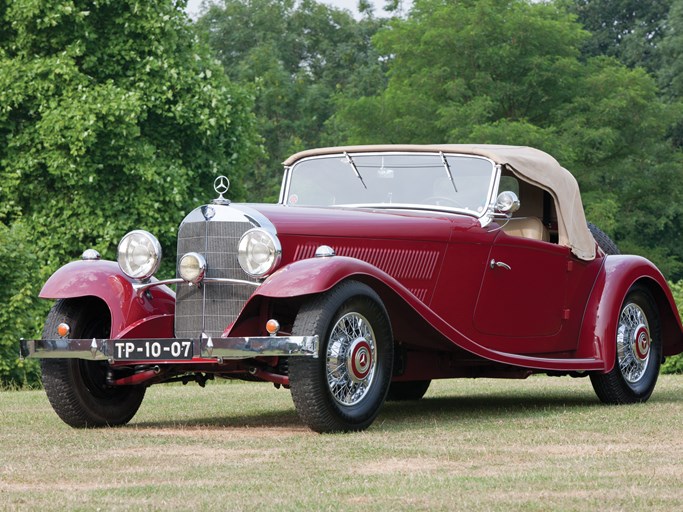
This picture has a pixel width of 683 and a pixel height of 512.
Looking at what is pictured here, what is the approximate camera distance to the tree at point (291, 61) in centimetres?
4944

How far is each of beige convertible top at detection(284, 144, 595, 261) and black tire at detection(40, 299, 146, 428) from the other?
7.28 ft

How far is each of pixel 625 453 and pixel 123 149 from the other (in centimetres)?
2083

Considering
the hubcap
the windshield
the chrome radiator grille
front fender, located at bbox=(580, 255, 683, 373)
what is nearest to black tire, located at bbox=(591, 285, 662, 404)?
the hubcap

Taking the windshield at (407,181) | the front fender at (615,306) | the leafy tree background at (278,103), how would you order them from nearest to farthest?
the windshield at (407,181) → the front fender at (615,306) → the leafy tree background at (278,103)

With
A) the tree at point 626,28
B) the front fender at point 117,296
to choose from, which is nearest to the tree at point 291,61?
the tree at point 626,28

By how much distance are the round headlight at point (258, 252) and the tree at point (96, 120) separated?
59.0 feet

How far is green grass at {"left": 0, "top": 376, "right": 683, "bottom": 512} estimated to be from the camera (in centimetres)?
488

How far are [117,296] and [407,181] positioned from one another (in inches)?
94.4

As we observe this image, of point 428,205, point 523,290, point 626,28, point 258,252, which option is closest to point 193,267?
point 258,252

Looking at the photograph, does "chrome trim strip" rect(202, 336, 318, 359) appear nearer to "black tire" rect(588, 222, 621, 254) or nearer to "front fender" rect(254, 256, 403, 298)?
"front fender" rect(254, 256, 403, 298)

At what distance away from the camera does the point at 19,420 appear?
876 centimetres

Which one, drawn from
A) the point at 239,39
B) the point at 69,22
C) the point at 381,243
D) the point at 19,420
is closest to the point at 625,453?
the point at 381,243

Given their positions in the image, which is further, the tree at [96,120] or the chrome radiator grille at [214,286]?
the tree at [96,120]

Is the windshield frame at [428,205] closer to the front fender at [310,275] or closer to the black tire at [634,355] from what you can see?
the front fender at [310,275]
